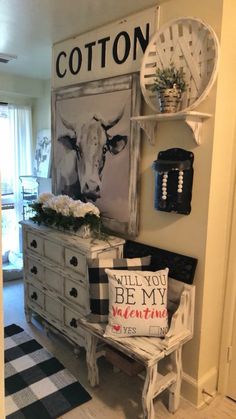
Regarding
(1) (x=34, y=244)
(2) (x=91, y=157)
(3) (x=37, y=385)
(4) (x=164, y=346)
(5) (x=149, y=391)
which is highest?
(2) (x=91, y=157)

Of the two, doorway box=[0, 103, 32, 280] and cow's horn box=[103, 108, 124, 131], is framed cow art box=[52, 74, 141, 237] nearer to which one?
cow's horn box=[103, 108, 124, 131]

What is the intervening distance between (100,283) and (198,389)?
851mm

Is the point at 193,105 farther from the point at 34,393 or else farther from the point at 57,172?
the point at 34,393

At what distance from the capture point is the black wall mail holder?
1.79 metres

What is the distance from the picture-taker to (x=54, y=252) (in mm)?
2383

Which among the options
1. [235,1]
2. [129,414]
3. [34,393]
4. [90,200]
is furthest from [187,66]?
[34,393]

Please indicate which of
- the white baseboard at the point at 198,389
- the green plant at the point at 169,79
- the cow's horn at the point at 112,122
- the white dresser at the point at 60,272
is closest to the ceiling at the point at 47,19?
the green plant at the point at 169,79

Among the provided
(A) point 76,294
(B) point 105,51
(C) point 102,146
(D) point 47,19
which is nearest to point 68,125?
(C) point 102,146

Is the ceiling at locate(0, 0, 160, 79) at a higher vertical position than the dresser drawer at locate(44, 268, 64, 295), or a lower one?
higher

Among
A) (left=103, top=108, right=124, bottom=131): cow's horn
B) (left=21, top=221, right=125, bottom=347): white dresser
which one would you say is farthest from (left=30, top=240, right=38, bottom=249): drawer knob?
(left=103, top=108, right=124, bottom=131): cow's horn

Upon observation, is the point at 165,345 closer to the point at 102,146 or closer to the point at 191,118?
the point at 191,118

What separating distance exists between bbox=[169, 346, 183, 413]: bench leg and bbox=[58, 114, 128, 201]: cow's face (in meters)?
1.19

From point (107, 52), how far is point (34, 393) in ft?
7.40

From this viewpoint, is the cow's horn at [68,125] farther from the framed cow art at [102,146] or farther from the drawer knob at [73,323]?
the drawer knob at [73,323]
